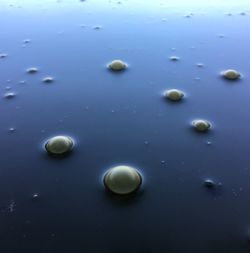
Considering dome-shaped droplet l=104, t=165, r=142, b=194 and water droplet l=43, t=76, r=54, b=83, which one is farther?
water droplet l=43, t=76, r=54, b=83

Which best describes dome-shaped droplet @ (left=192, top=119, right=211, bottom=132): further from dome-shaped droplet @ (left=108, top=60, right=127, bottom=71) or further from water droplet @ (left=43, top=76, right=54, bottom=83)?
water droplet @ (left=43, top=76, right=54, bottom=83)

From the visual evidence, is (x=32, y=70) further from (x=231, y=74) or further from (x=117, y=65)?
(x=231, y=74)

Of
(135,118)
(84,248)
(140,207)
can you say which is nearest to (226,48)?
(135,118)

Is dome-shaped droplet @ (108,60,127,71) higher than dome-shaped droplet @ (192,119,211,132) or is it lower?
lower

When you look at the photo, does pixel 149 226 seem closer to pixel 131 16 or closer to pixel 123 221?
pixel 123 221

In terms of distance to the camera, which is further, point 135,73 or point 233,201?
point 135,73

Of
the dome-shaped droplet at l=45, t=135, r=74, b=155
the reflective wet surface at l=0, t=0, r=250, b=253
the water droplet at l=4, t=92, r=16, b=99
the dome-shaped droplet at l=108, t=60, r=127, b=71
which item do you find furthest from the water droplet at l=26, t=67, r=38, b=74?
the dome-shaped droplet at l=45, t=135, r=74, b=155

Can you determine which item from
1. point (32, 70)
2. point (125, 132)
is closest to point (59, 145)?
point (125, 132)
